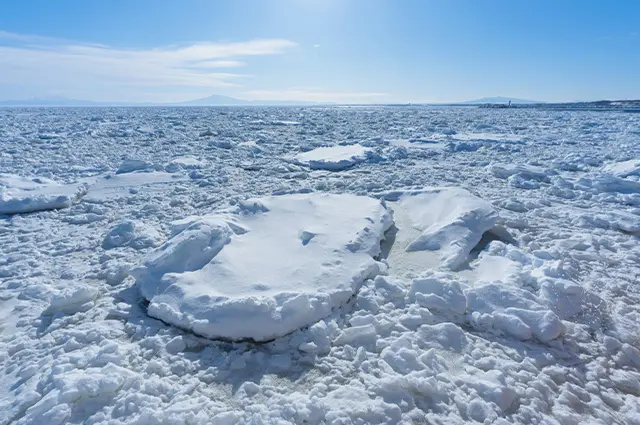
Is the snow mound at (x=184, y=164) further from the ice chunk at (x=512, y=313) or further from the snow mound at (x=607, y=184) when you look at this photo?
the snow mound at (x=607, y=184)

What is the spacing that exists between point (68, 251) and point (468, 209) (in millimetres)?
4668

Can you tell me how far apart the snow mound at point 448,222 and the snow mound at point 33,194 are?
204 inches

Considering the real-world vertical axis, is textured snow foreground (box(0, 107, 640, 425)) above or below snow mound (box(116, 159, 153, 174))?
below

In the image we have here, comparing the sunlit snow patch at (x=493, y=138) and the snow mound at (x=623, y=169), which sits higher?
the sunlit snow patch at (x=493, y=138)

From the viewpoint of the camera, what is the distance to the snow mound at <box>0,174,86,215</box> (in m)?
5.32

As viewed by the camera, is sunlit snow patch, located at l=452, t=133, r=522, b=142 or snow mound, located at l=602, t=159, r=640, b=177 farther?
sunlit snow patch, located at l=452, t=133, r=522, b=142

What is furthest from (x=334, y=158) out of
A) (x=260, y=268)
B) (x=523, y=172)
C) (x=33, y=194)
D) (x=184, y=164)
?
(x=260, y=268)

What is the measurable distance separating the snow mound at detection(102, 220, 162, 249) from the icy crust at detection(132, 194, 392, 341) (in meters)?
0.61

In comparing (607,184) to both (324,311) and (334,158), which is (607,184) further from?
(324,311)

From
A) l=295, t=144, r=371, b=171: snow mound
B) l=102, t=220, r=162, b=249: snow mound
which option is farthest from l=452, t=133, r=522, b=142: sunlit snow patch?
l=102, t=220, r=162, b=249: snow mound

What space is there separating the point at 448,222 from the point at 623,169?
6.04m

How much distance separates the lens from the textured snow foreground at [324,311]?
2053 millimetres

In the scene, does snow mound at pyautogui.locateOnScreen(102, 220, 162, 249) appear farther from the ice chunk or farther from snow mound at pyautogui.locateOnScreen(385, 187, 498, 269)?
the ice chunk

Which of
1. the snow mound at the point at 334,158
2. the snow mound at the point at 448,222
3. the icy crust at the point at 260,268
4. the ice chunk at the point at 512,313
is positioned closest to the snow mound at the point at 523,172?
the snow mound at the point at 448,222
